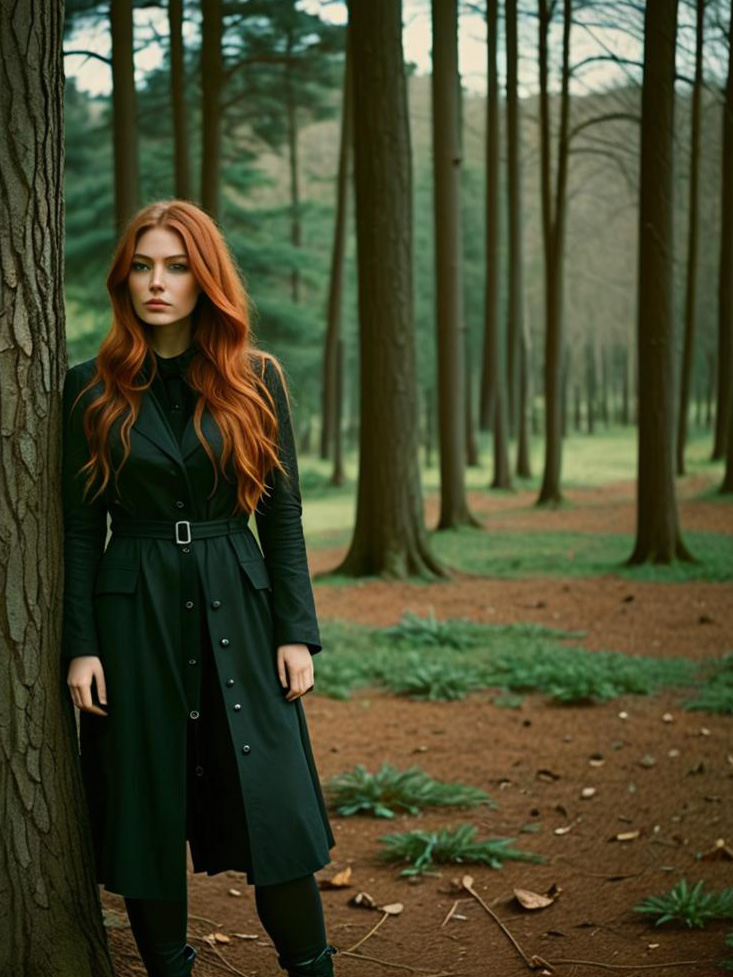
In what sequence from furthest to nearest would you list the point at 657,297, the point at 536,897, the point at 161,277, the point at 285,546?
the point at 657,297
the point at 536,897
the point at 285,546
the point at 161,277

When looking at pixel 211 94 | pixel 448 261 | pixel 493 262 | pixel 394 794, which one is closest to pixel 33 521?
pixel 394 794

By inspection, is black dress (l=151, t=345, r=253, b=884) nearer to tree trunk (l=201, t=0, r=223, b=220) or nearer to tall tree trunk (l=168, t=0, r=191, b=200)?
tall tree trunk (l=168, t=0, r=191, b=200)

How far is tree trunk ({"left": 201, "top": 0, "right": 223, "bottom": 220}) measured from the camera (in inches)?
610

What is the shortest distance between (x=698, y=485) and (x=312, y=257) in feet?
38.0

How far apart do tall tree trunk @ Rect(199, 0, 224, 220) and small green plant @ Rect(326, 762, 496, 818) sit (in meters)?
10.9

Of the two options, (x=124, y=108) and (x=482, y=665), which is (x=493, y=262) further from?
(x=482, y=665)

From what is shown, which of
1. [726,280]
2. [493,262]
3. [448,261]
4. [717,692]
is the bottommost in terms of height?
[717,692]

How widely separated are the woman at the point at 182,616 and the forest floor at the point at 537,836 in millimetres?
718

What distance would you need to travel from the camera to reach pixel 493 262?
21.9 meters

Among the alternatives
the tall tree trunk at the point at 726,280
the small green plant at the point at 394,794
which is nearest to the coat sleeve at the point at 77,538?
the small green plant at the point at 394,794

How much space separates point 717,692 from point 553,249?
503 inches

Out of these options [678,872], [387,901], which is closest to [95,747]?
[387,901]

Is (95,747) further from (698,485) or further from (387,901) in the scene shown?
(698,485)

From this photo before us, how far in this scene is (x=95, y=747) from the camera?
3.18 metres
